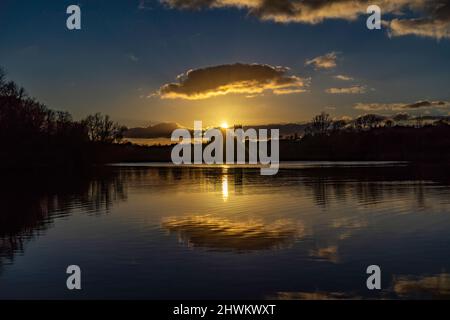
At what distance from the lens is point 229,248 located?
20.4 m

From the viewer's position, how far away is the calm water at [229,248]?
1475 centimetres

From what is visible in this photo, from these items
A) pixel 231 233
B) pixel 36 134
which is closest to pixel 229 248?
pixel 231 233

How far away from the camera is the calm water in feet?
48.4

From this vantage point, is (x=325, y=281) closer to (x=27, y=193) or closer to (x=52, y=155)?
(x=27, y=193)

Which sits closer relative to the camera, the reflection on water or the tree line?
the reflection on water

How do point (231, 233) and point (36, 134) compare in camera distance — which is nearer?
point (231, 233)

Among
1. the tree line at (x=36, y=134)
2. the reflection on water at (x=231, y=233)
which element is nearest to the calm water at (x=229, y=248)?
the reflection on water at (x=231, y=233)

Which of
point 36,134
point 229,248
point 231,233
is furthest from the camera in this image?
point 36,134

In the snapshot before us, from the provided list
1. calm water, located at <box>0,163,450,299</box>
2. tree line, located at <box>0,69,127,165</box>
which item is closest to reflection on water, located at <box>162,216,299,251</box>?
calm water, located at <box>0,163,450,299</box>

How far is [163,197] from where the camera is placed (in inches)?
1719

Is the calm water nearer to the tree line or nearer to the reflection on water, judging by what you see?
the reflection on water

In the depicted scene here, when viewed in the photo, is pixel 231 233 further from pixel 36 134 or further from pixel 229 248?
pixel 36 134

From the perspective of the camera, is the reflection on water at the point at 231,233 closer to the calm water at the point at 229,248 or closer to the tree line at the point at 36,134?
the calm water at the point at 229,248
